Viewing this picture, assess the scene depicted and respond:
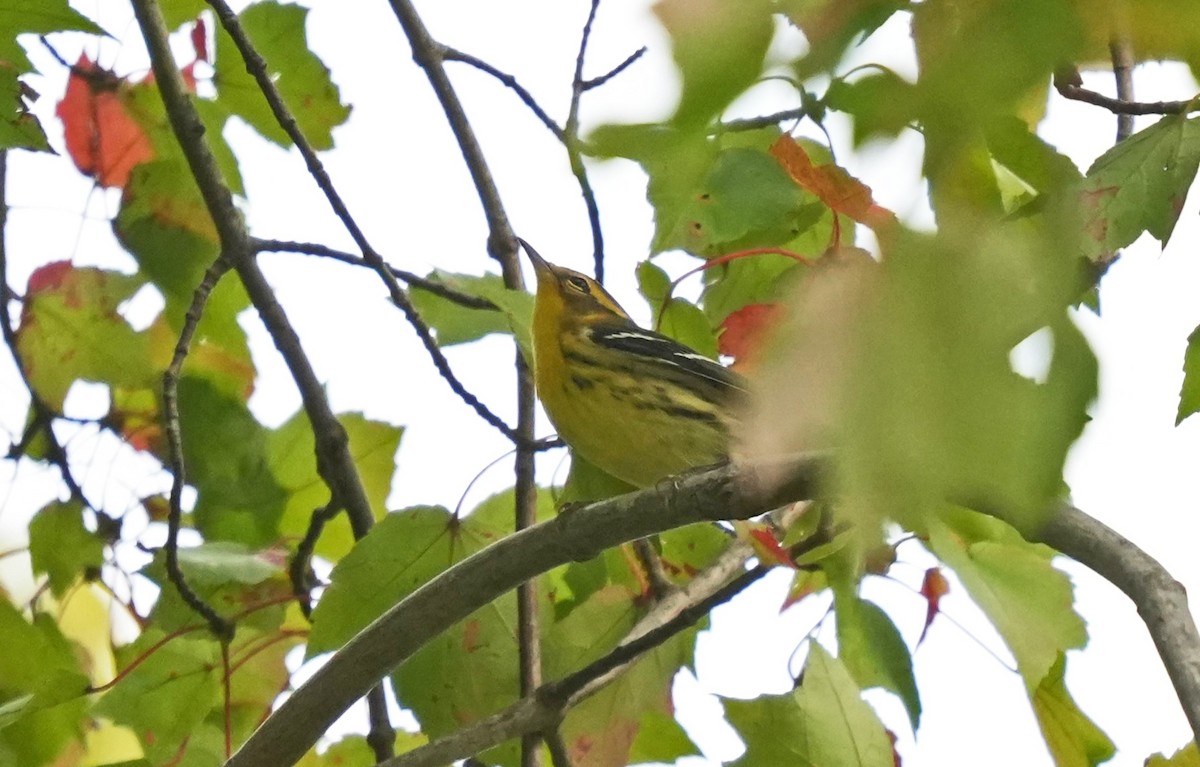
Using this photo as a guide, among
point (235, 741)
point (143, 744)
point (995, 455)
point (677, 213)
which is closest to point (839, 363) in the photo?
point (995, 455)

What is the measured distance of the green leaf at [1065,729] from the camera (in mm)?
1593

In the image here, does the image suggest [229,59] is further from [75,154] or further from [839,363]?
[839,363]

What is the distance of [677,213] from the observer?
1.39 metres

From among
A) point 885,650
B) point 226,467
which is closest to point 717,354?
point 885,650

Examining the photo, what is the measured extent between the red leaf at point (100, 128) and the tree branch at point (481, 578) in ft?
4.02

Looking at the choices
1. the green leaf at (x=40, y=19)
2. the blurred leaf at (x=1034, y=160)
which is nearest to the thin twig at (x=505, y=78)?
the green leaf at (x=40, y=19)

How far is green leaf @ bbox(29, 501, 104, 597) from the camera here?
2.32m

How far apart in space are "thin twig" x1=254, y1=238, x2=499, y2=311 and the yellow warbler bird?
1.05 feet

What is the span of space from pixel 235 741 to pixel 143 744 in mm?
265

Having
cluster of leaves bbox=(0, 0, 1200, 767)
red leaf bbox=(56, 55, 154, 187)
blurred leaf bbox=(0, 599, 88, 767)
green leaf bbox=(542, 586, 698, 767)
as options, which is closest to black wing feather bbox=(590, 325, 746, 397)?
cluster of leaves bbox=(0, 0, 1200, 767)

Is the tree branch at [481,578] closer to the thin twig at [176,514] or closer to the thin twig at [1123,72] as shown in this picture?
the thin twig at [176,514]

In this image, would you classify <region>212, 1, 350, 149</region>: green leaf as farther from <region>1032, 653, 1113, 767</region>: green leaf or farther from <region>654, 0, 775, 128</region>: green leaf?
<region>654, 0, 775, 128</region>: green leaf

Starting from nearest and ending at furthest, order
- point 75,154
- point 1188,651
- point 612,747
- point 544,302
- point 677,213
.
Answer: point 1188,651 < point 677,213 < point 612,747 < point 75,154 < point 544,302

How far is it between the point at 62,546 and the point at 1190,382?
194 centimetres
